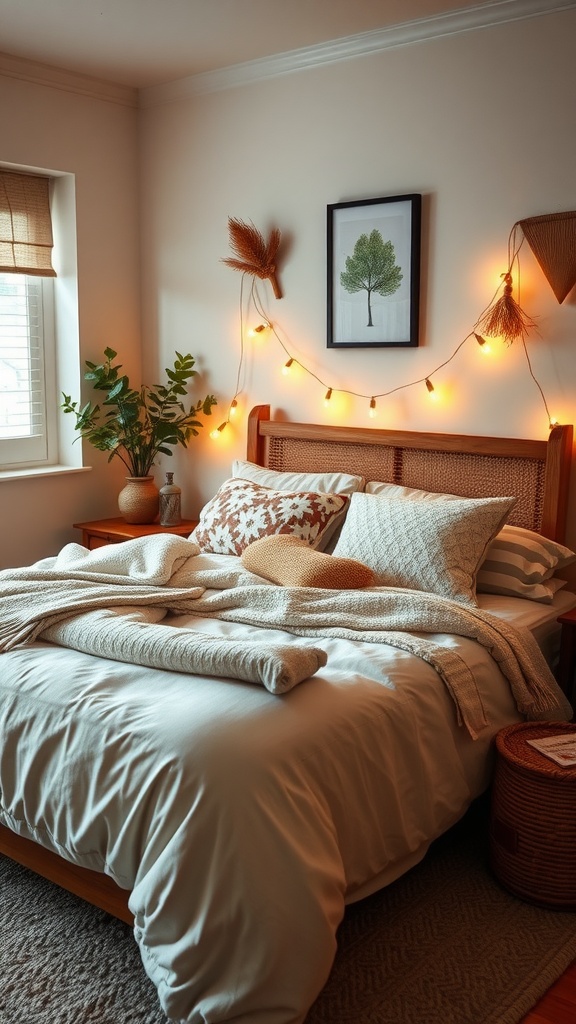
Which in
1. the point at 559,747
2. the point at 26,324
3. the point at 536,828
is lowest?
the point at 536,828

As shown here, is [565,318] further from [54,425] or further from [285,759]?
[54,425]

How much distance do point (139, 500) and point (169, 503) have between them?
140 mm

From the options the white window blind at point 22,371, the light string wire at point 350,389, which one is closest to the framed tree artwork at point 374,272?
the light string wire at point 350,389

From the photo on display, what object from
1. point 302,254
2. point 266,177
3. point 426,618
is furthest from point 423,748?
point 266,177

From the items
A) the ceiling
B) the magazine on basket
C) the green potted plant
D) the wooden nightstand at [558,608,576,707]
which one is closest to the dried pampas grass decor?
the green potted plant

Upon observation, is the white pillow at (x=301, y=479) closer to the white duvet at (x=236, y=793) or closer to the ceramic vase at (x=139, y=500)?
the ceramic vase at (x=139, y=500)

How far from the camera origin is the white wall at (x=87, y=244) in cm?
411

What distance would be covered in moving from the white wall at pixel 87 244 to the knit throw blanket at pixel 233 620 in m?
1.29

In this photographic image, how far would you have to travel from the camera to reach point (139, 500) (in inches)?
171

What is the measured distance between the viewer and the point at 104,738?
6.88ft

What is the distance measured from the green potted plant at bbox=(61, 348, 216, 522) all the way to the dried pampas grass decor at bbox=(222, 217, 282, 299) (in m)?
0.56

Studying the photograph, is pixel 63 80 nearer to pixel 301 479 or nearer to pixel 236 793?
pixel 301 479

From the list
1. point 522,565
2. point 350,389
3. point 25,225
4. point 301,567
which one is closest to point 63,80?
point 25,225

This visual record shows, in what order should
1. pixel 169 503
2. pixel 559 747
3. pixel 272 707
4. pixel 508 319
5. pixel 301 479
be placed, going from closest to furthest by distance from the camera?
pixel 272 707
pixel 559 747
pixel 508 319
pixel 301 479
pixel 169 503
